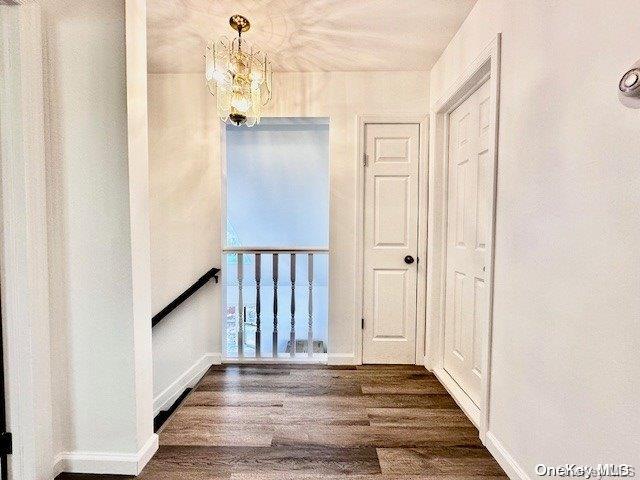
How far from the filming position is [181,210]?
8.91 ft

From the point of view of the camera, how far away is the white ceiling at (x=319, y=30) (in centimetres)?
186

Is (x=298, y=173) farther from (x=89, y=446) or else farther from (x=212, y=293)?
(x=89, y=446)

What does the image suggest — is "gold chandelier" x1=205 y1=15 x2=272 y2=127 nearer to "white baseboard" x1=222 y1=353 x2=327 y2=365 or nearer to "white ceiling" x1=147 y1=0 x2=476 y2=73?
"white ceiling" x1=147 y1=0 x2=476 y2=73

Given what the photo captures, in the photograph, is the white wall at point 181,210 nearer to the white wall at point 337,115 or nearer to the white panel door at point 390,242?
the white wall at point 337,115

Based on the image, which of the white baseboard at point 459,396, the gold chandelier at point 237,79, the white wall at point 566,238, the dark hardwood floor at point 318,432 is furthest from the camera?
the white baseboard at point 459,396

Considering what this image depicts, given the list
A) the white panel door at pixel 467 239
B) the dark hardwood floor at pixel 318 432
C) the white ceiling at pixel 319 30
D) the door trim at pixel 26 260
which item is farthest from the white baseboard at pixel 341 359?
the white ceiling at pixel 319 30

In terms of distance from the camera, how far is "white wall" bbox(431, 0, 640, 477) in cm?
96

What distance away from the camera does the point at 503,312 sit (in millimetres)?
1573

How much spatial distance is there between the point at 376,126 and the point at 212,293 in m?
1.95

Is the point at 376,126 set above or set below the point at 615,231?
above

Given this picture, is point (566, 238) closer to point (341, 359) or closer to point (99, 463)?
point (341, 359)

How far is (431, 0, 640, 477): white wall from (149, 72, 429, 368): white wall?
1.04m

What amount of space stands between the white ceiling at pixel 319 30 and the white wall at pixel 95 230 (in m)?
0.58

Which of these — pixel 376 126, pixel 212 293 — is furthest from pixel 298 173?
pixel 212 293
